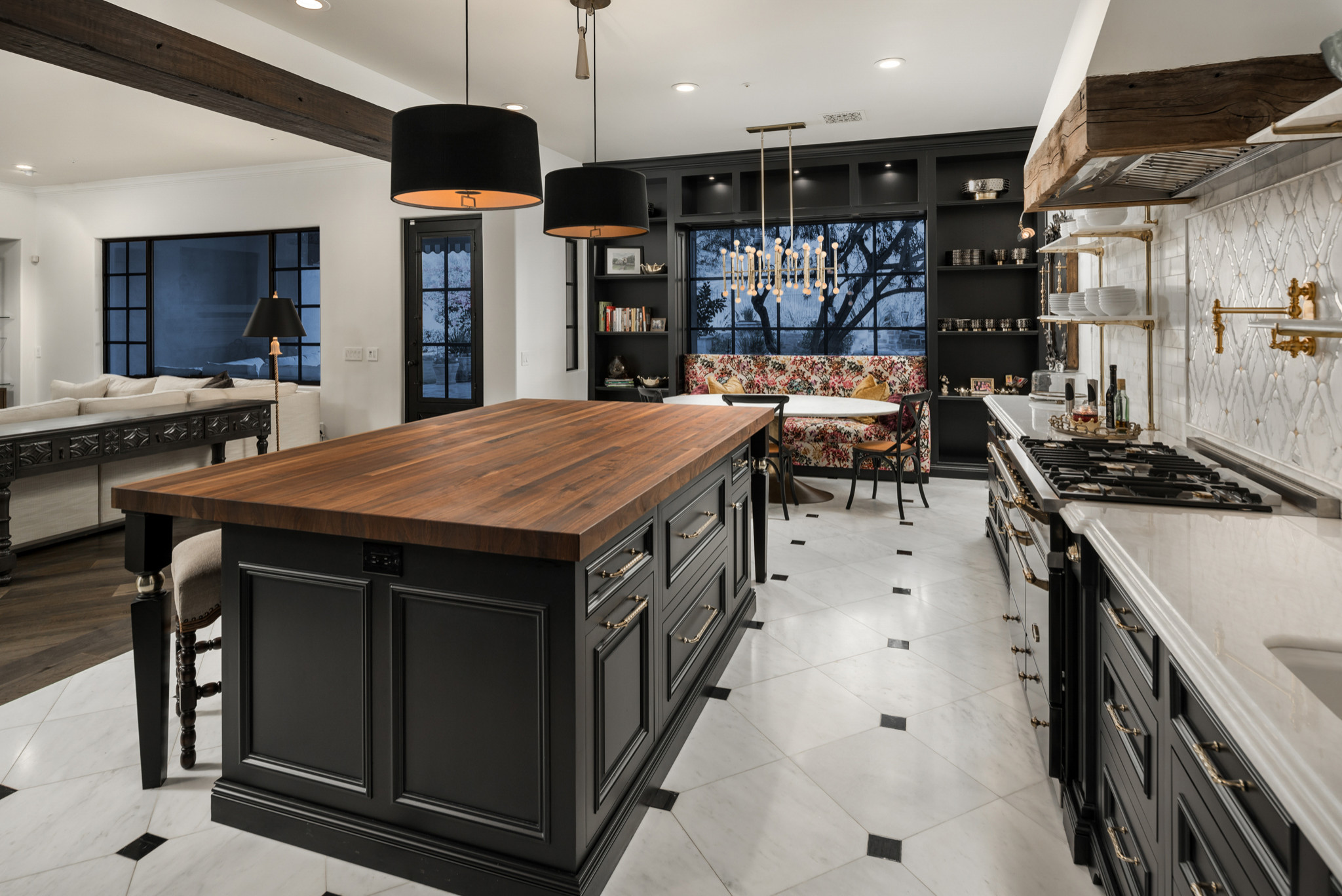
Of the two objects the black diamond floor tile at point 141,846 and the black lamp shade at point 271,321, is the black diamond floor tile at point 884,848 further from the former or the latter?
the black lamp shade at point 271,321

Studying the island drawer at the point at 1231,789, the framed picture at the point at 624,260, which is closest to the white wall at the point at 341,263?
the framed picture at the point at 624,260

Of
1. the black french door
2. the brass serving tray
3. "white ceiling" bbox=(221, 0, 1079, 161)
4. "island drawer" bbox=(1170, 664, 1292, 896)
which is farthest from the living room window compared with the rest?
"island drawer" bbox=(1170, 664, 1292, 896)

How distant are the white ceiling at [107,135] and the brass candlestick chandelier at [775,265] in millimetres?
3591

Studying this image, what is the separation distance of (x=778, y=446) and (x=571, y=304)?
2897 mm

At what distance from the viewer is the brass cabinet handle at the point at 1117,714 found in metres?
1.44

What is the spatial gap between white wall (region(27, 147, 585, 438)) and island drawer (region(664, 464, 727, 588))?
3.75 metres

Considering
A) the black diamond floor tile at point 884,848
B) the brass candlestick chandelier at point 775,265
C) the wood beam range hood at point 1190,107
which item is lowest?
the black diamond floor tile at point 884,848

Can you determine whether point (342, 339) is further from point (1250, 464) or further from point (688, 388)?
point (1250, 464)

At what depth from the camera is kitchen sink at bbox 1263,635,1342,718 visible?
97 centimetres

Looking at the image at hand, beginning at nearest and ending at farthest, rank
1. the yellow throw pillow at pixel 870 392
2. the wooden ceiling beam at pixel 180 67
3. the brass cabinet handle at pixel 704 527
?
the brass cabinet handle at pixel 704 527, the wooden ceiling beam at pixel 180 67, the yellow throw pillow at pixel 870 392

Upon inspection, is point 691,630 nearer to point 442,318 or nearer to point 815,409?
point 815,409

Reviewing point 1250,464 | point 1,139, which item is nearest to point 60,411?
point 1,139

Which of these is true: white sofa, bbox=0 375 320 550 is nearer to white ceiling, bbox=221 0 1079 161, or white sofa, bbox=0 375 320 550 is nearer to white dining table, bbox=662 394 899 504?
white ceiling, bbox=221 0 1079 161

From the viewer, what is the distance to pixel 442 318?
661 centimetres
